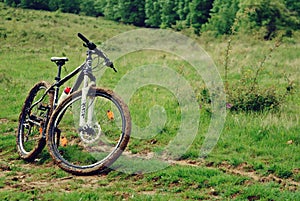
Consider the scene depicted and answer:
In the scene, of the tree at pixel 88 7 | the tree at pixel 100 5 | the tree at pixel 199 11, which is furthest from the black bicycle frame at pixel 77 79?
the tree at pixel 100 5

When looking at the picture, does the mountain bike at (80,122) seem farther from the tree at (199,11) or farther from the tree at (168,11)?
the tree at (168,11)

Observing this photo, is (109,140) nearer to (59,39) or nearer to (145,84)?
(145,84)

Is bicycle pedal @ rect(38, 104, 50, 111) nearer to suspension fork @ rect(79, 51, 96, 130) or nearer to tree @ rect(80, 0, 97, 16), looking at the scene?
suspension fork @ rect(79, 51, 96, 130)

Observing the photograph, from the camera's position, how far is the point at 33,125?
684cm

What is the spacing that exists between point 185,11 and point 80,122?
5828 cm

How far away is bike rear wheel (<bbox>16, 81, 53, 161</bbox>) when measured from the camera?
20.8ft

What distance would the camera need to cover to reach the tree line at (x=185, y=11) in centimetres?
4206

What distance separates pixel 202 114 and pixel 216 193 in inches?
123

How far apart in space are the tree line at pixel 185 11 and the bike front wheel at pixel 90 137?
3428 centimetres

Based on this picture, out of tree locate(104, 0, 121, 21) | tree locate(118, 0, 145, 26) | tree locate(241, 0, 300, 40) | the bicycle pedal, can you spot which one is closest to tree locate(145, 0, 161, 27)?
tree locate(118, 0, 145, 26)

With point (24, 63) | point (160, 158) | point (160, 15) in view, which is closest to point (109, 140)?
point (160, 158)

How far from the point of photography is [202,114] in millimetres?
8180

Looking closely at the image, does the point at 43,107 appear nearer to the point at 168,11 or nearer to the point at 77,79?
the point at 77,79

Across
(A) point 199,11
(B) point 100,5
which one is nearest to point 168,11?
(A) point 199,11
